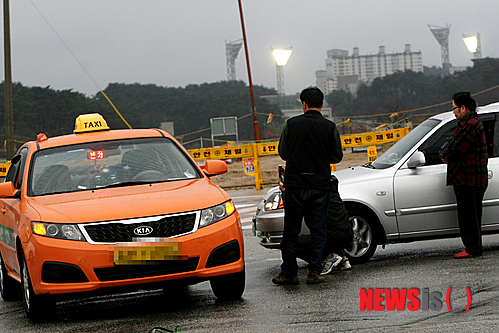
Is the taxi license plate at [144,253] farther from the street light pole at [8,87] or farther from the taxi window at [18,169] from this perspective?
the street light pole at [8,87]

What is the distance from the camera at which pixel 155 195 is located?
571 centimetres

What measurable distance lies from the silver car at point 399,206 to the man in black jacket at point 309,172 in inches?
30.0

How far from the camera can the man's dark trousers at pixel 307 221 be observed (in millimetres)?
6414

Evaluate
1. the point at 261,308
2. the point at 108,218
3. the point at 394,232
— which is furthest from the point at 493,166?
the point at 108,218

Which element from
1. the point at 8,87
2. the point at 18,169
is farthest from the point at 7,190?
the point at 8,87

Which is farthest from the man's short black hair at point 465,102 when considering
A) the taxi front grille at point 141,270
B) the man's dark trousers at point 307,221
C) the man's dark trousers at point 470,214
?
the taxi front grille at point 141,270

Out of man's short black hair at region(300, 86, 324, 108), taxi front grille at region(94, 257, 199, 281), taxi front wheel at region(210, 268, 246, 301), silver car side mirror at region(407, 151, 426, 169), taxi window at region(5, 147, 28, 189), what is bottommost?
taxi front wheel at region(210, 268, 246, 301)

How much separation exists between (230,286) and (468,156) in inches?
120

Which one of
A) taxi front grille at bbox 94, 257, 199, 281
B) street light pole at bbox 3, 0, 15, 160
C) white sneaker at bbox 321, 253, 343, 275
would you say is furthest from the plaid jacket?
street light pole at bbox 3, 0, 15, 160

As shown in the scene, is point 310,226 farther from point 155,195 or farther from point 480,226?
point 480,226

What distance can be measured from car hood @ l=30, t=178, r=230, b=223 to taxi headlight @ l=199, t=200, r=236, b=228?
42mm

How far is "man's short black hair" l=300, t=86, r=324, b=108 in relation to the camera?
21.5 feet

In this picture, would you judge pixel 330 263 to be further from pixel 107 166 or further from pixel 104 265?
pixel 104 265

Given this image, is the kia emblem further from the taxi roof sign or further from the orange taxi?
the taxi roof sign
